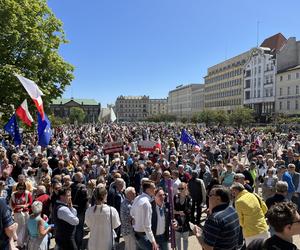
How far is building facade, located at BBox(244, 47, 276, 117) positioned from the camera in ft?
255

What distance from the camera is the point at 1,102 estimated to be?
20188mm

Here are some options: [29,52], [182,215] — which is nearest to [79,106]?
[29,52]

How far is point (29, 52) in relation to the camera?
68.6ft

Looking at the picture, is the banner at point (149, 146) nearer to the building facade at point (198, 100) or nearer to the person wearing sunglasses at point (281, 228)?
the person wearing sunglasses at point (281, 228)

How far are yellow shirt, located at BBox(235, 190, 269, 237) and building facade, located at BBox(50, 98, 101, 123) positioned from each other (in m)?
168

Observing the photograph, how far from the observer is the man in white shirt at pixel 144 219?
5895 millimetres

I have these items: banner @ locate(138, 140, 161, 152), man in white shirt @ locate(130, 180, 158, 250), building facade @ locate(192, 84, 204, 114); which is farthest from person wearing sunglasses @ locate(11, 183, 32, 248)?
building facade @ locate(192, 84, 204, 114)

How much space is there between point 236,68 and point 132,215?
93771mm

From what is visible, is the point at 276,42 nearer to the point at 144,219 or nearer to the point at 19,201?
the point at 19,201

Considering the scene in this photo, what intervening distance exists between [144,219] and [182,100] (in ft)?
474

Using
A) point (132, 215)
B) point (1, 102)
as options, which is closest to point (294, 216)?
point (132, 215)

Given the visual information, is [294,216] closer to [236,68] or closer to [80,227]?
[80,227]

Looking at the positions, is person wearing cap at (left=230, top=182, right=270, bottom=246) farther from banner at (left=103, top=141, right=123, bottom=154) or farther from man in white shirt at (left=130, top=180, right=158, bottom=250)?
banner at (left=103, top=141, right=123, bottom=154)

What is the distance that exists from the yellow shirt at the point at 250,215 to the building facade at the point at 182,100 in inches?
4823
